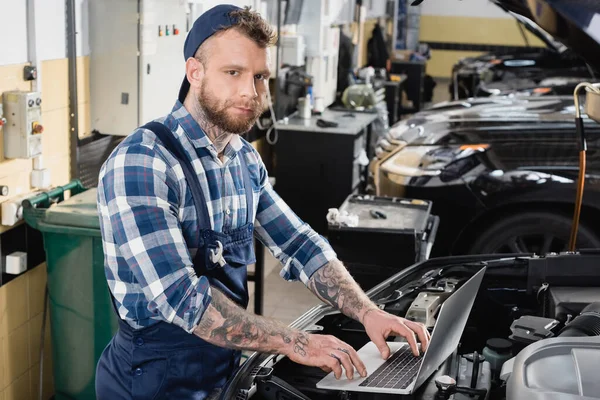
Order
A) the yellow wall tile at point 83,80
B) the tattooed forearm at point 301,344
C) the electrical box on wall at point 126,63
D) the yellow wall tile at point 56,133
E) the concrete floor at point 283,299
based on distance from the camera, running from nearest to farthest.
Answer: the tattooed forearm at point 301,344
the yellow wall tile at point 56,133
the yellow wall tile at point 83,80
the electrical box on wall at point 126,63
the concrete floor at point 283,299

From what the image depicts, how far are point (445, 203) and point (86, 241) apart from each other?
7.43 ft

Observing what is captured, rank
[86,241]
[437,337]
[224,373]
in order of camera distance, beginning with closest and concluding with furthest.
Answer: [437,337]
[224,373]
[86,241]

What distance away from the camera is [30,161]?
12.0ft

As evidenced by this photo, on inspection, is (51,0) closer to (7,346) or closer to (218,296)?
(7,346)

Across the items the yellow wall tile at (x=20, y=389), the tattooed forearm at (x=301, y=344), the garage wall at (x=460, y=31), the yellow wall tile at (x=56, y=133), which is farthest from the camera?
the garage wall at (x=460, y=31)

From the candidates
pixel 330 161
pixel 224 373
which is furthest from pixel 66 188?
pixel 330 161

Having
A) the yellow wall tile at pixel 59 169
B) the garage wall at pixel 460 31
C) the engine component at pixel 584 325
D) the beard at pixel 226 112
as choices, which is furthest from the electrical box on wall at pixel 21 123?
the garage wall at pixel 460 31

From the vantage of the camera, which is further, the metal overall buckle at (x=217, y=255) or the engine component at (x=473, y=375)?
the metal overall buckle at (x=217, y=255)

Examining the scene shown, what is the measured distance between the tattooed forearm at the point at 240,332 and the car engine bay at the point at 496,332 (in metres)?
0.09

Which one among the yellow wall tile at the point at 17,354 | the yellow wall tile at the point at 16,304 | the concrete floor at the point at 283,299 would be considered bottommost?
the concrete floor at the point at 283,299

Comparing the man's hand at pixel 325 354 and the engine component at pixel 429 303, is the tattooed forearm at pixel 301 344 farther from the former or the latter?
the engine component at pixel 429 303

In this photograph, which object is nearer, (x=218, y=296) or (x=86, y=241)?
(x=218, y=296)

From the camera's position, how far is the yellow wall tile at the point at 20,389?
3639mm

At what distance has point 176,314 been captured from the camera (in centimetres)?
201
